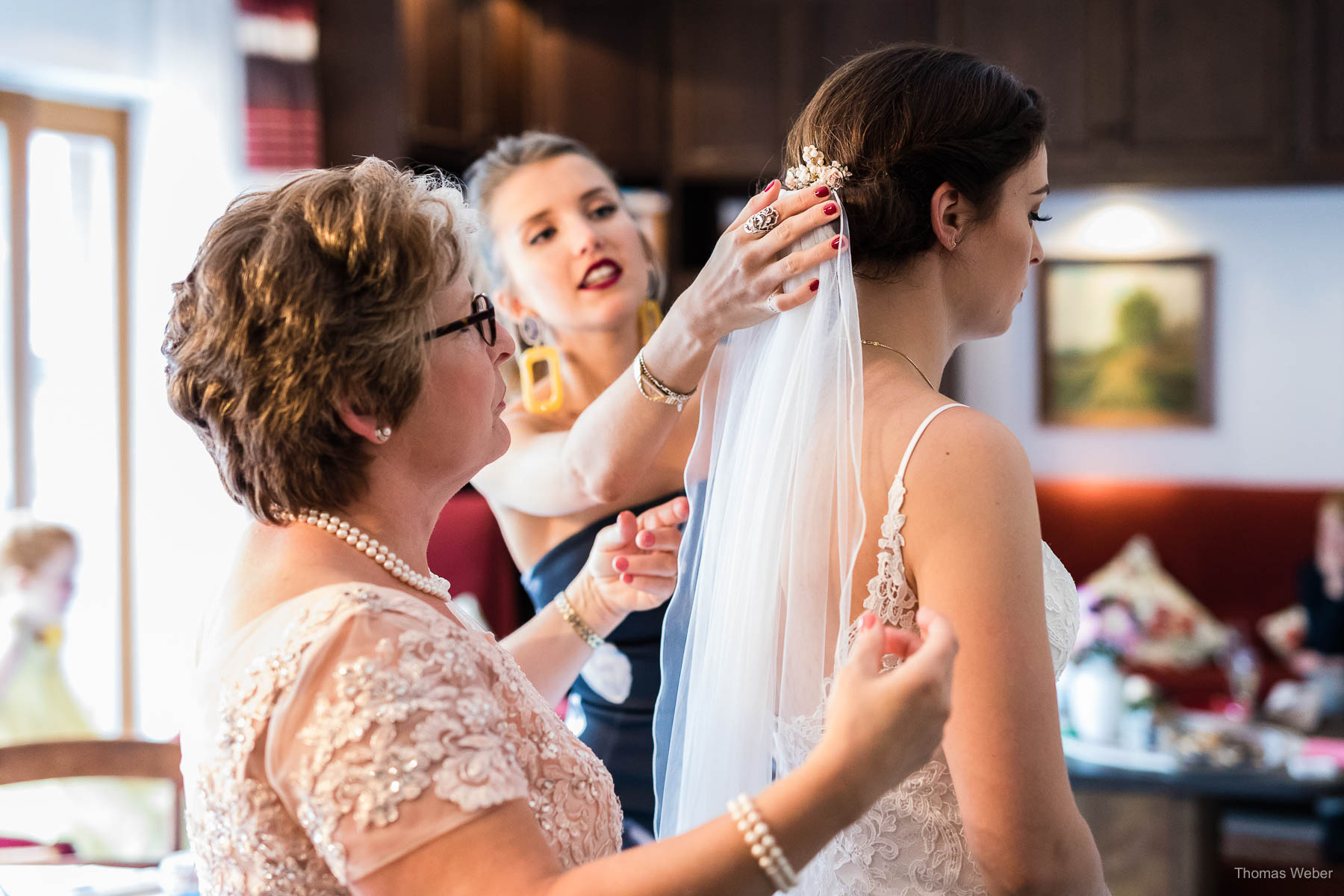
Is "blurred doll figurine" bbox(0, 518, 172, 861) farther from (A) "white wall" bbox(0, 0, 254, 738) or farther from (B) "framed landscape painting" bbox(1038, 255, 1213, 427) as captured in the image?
(B) "framed landscape painting" bbox(1038, 255, 1213, 427)

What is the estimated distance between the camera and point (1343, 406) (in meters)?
4.87

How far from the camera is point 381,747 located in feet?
2.65

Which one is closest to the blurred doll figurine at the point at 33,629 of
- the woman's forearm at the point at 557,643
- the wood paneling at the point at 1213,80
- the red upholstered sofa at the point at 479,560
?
the red upholstered sofa at the point at 479,560

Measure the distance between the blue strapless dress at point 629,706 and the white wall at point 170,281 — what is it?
248 centimetres

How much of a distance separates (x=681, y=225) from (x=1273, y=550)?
2798 mm

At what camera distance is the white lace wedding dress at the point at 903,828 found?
1.15 metres

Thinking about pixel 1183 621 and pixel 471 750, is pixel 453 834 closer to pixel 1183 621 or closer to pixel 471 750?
pixel 471 750

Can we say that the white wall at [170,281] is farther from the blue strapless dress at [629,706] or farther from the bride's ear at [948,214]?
the bride's ear at [948,214]

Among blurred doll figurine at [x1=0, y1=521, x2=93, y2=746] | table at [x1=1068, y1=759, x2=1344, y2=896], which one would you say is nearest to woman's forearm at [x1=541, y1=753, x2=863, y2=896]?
table at [x1=1068, y1=759, x2=1344, y2=896]

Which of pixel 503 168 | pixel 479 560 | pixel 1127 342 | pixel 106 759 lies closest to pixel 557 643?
pixel 503 168

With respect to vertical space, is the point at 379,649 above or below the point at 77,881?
above

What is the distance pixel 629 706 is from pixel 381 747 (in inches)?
43.5

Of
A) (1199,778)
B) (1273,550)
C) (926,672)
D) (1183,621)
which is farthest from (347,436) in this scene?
(1273,550)

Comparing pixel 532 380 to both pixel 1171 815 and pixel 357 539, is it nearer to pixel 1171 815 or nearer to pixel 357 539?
pixel 357 539
